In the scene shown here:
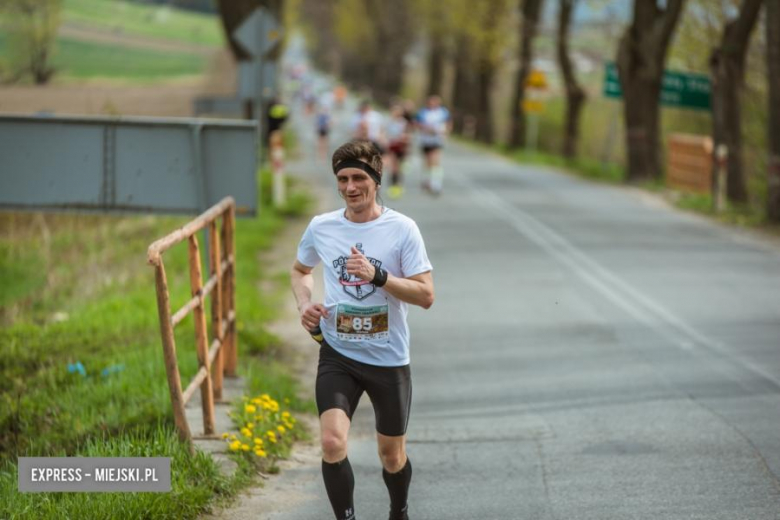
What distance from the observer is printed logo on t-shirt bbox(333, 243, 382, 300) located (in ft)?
18.5

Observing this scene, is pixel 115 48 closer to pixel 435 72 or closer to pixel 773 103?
pixel 773 103

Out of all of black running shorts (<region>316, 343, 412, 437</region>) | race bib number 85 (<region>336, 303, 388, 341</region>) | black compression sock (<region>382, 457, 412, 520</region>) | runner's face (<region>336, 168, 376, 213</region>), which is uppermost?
runner's face (<region>336, 168, 376, 213</region>)

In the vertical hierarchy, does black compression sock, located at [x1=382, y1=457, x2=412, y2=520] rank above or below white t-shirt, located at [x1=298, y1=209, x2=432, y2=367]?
below

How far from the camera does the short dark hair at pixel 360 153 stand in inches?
219

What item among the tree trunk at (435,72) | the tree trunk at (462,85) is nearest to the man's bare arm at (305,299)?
the tree trunk at (462,85)

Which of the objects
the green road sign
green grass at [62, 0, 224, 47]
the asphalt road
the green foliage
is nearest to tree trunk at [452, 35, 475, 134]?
the green road sign

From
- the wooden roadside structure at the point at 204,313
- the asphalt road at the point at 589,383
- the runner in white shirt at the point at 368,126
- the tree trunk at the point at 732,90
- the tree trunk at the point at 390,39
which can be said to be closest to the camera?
the wooden roadside structure at the point at 204,313

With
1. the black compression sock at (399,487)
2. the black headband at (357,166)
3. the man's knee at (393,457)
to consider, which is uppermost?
the black headband at (357,166)

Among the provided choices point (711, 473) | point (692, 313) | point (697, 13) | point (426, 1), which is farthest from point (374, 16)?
point (711, 473)

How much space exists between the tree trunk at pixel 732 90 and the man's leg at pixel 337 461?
1924 cm

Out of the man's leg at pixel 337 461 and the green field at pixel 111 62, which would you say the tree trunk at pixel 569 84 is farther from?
the man's leg at pixel 337 461

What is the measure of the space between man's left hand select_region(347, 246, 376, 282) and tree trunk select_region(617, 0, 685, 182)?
25131 millimetres

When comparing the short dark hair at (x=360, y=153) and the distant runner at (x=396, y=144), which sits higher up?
the short dark hair at (x=360, y=153)

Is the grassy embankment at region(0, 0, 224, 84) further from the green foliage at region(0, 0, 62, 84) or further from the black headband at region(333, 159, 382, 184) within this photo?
the black headband at region(333, 159, 382, 184)
